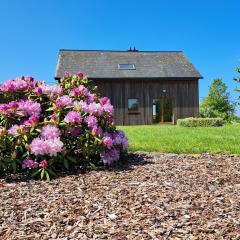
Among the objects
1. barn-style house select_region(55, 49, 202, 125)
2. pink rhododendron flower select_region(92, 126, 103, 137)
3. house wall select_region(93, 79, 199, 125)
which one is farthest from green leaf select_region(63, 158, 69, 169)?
house wall select_region(93, 79, 199, 125)

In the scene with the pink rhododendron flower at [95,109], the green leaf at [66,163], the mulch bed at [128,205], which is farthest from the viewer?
the pink rhododendron flower at [95,109]

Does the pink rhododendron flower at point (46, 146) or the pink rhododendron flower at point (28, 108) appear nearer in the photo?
the pink rhododendron flower at point (46, 146)

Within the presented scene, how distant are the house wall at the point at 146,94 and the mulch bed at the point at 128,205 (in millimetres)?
23372

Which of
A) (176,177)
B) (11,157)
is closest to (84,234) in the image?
(176,177)

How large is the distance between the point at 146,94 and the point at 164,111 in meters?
2.26

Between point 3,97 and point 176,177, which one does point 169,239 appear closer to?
point 176,177

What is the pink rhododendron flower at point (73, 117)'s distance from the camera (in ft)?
20.3

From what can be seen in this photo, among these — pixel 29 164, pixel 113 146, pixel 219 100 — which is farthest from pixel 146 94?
pixel 29 164

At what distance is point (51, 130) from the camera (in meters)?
6.11

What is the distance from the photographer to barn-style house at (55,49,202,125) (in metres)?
29.4

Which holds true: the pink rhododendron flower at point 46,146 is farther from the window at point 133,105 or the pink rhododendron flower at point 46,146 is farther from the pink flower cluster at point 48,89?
the window at point 133,105

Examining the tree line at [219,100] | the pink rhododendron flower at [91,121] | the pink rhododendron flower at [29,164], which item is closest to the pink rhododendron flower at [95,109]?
the pink rhododendron flower at [91,121]

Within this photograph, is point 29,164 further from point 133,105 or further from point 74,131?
point 133,105

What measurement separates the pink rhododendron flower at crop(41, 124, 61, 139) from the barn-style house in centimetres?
2253
